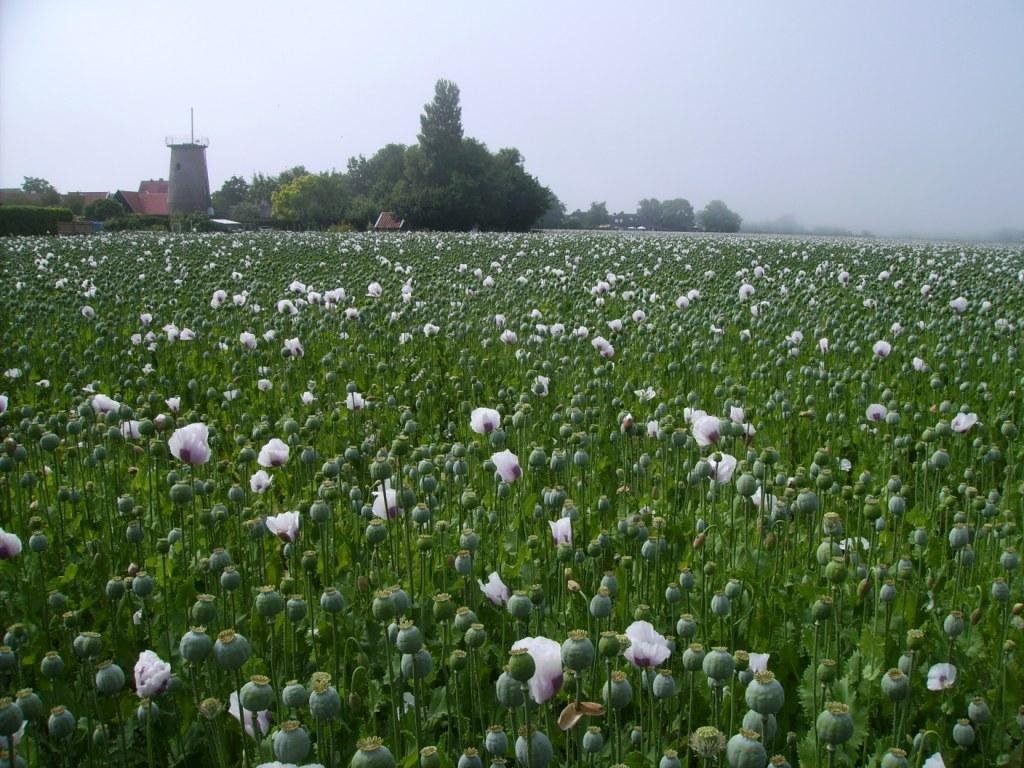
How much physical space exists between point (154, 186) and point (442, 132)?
2015 inches

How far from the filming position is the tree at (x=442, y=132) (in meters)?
63.8

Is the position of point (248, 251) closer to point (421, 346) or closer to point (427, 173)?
point (421, 346)

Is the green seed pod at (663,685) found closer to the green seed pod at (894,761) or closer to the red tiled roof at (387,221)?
the green seed pod at (894,761)

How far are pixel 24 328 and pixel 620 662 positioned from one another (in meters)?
7.93

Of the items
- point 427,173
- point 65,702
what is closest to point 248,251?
point 65,702

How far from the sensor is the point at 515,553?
3.60m

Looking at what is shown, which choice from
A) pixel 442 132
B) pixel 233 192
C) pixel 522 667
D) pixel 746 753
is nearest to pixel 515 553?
pixel 522 667

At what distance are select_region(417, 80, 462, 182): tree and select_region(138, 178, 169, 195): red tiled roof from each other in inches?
1761

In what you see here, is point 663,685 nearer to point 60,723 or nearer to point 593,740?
point 593,740

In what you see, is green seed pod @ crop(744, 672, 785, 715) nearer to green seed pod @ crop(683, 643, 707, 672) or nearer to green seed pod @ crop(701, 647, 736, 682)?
green seed pod @ crop(701, 647, 736, 682)

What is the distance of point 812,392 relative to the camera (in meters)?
6.06

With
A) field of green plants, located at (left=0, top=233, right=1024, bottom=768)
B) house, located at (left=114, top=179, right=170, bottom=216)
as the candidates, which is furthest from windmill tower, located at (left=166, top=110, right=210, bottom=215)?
field of green plants, located at (left=0, top=233, right=1024, bottom=768)

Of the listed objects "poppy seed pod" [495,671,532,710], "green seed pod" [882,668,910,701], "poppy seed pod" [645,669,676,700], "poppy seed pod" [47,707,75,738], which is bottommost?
"poppy seed pod" [47,707,75,738]

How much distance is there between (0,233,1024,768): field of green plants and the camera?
2.11 m
